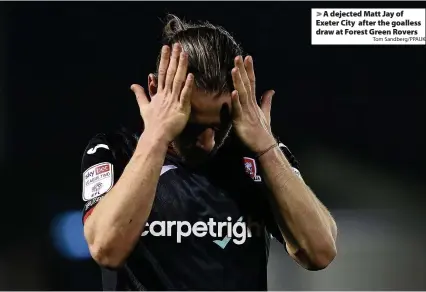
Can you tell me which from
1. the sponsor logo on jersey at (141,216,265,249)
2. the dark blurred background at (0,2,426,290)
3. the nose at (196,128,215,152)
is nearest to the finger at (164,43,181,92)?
the nose at (196,128,215,152)

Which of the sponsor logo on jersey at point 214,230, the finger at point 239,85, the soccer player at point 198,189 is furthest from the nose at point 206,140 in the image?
the sponsor logo on jersey at point 214,230

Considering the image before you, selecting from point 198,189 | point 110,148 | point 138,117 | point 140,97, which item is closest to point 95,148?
point 110,148

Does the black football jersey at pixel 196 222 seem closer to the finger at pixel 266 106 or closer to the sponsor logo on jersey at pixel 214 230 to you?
the sponsor logo on jersey at pixel 214 230

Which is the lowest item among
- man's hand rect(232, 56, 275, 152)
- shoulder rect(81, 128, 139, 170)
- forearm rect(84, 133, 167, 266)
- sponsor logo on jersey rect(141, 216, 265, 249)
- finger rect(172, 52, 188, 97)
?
sponsor logo on jersey rect(141, 216, 265, 249)

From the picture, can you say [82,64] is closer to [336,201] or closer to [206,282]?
[336,201]

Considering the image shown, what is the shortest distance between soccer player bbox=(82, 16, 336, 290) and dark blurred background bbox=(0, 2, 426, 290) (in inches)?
99.2

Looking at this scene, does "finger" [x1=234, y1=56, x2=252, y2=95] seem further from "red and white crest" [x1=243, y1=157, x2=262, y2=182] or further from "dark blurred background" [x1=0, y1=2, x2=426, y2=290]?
"dark blurred background" [x1=0, y1=2, x2=426, y2=290]

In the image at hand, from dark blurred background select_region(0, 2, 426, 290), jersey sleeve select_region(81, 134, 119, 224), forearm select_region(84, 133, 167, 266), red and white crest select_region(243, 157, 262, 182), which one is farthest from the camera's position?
dark blurred background select_region(0, 2, 426, 290)

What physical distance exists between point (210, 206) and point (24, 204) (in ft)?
9.38

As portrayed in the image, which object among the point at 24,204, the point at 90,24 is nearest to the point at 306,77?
the point at 90,24

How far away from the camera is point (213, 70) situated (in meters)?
1.52

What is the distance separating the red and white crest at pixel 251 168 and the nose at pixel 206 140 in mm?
150

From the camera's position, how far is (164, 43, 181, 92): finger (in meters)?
1.50

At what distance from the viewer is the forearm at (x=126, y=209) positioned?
142cm
